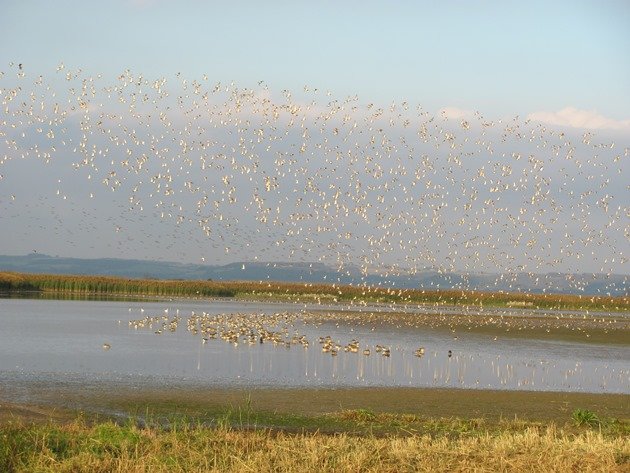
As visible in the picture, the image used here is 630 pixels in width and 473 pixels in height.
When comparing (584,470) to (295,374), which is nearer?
(584,470)

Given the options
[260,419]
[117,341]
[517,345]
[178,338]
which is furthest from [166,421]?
[517,345]

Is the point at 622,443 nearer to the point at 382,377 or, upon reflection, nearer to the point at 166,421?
the point at 166,421

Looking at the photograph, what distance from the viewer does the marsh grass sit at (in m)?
12.8

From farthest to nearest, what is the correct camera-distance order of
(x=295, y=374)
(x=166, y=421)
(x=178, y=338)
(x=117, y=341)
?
(x=178, y=338)
(x=117, y=341)
(x=295, y=374)
(x=166, y=421)

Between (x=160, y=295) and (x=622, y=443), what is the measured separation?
87120mm

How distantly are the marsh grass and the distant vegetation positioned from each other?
78031 mm

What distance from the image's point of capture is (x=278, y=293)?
11669 cm

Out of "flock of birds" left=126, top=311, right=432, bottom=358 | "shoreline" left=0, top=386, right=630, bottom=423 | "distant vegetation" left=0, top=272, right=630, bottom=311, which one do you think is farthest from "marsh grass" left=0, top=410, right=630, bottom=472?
"distant vegetation" left=0, top=272, right=630, bottom=311

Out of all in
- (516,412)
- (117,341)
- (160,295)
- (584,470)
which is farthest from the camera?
(160,295)

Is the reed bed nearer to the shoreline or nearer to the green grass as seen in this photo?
the green grass

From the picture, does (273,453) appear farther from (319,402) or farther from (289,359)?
(289,359)

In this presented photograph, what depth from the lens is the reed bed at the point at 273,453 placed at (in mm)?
12773

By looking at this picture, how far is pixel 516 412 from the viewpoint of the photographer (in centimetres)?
2223

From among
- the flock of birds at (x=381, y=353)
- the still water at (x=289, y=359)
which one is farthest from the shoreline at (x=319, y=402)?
the flock of birds at (x=381, y=353)
